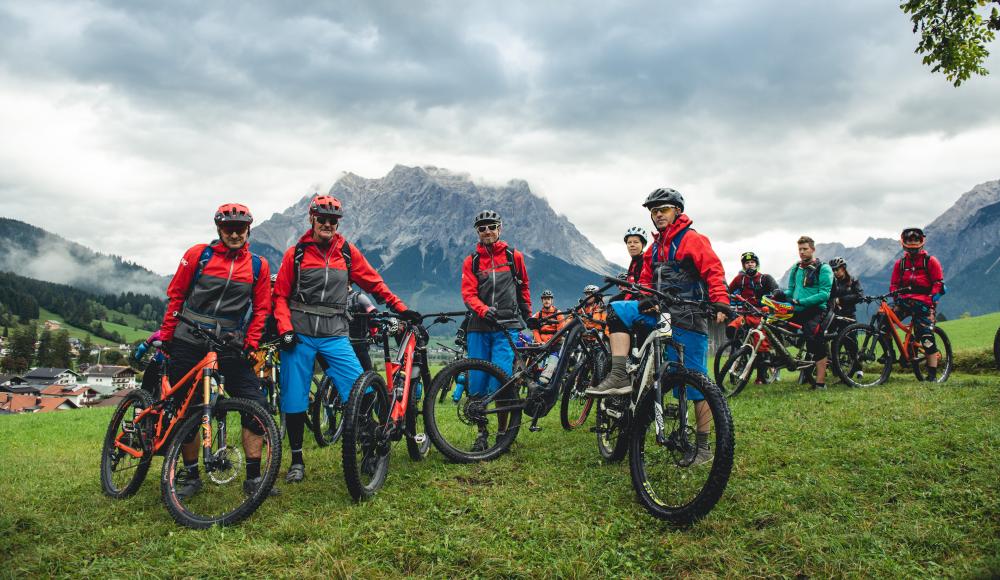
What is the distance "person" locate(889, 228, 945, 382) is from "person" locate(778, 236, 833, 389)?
3.92 feet

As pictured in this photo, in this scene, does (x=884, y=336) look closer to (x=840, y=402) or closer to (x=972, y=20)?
(x=840, y=402)

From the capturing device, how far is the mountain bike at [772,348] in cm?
1049

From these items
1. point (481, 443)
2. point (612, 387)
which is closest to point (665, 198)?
point (612, 387)

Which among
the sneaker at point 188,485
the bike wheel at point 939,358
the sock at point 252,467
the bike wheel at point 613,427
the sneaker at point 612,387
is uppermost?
the bike wheel at point 939,358

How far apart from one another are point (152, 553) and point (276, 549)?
1.06 m

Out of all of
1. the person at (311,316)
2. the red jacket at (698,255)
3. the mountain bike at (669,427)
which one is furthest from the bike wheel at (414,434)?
→ the red jacket at (698,255)

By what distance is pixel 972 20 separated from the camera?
7730mm

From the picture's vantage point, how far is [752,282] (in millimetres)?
12352

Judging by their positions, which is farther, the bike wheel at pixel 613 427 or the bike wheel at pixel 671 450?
the bike wheel at pixel 613 427

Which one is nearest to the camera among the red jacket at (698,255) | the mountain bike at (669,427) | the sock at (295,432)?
the mountain bike at (669,427)

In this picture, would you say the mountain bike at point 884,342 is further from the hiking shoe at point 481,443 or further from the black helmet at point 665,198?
the hiking shoe at point 481,443

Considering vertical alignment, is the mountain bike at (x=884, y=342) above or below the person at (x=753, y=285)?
below

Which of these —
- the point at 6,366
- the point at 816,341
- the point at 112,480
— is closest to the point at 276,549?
the point at 112,480

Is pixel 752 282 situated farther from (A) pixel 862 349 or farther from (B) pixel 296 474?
(B) pixel 296 474
